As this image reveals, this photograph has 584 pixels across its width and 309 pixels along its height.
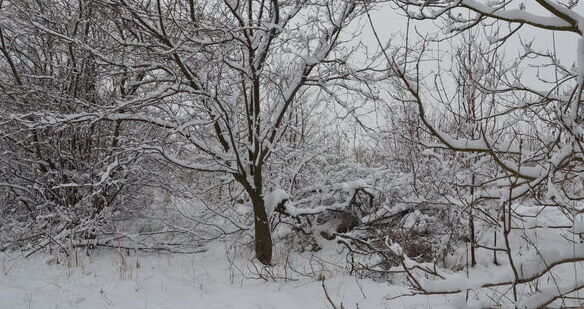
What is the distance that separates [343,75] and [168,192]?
3.39 m

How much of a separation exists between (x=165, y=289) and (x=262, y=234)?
4.79 feet

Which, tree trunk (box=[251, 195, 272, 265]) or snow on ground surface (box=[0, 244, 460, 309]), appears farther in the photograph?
tree trunk (box=[251, 195, 272, 265])

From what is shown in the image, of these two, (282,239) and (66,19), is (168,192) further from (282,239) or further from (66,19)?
(66,19)

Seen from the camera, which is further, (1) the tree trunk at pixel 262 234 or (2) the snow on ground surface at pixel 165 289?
(1) the tree trunk at pixel 262 234

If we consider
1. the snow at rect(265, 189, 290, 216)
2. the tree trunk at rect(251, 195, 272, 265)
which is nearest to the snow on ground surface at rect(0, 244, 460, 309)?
the tree trunk at rect(251, 195, 272, 265)

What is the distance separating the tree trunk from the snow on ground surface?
484 mm

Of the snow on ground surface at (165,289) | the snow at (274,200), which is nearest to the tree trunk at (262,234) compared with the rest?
the snow at (274,200)

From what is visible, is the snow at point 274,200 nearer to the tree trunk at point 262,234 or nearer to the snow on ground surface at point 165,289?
the tree trunk at point 262,234

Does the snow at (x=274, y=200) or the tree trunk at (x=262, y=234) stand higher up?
the snow at (x=274, y=200)

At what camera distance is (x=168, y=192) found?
6707 millimetres

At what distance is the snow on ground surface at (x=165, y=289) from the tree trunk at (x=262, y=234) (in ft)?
1.59

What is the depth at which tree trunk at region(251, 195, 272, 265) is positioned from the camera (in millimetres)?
5414

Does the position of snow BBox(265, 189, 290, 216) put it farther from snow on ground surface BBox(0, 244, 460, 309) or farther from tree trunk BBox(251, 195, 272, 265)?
snow on ground surface BBox(0, 244, 460, 309)

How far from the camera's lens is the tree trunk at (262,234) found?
541 cm
